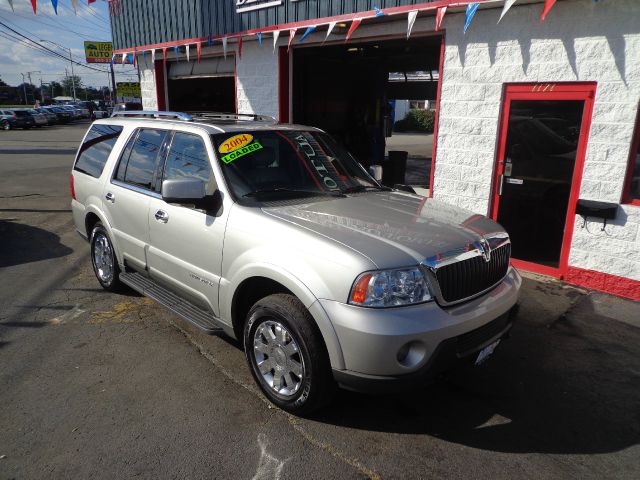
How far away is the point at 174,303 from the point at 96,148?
2369 mm

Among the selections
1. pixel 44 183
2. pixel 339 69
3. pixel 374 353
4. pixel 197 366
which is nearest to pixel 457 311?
pixel 374 353

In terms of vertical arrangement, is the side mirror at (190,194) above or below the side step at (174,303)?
above

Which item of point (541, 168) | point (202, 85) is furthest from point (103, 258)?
point (202, 85)

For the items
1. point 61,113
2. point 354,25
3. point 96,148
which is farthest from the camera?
point 61,113

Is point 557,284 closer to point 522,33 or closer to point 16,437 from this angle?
point 522,33

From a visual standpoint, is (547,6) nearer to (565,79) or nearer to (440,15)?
(565,79)

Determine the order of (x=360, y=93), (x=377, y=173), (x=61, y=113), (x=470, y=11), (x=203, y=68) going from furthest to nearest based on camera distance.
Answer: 1. (x=61, y=113)
2. (x=360, y=93)
3. (x=203, y=68)
4. (x=470, y=11)
5. (x=377, y=173)

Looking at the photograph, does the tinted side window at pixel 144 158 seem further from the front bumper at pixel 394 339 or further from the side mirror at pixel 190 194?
the front bumper at pixel 394 339

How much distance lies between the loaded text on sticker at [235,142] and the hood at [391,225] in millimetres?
712

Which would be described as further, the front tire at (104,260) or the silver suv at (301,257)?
the front tire at (104,260)

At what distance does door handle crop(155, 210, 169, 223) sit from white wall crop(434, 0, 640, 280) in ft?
13.3

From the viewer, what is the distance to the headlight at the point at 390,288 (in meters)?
2.72

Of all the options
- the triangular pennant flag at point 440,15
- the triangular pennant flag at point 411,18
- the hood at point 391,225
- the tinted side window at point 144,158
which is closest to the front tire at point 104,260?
the tinted side window at point 144,158

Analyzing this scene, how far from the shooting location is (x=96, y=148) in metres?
5.38
